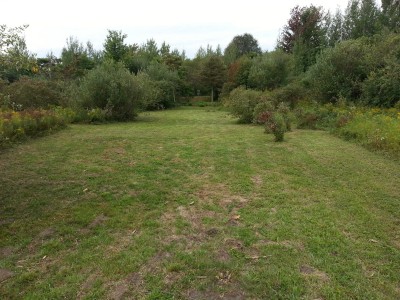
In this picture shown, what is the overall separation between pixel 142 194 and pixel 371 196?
3553 mm

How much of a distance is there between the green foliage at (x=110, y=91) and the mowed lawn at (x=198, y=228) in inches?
334

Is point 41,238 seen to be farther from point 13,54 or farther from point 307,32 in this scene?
point 307,32

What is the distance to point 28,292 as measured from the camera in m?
2.67

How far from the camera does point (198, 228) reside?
379cm

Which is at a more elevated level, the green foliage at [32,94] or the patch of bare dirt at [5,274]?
the green foliage at [32,94]

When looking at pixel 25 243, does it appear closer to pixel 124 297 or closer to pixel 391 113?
pixel 124 297

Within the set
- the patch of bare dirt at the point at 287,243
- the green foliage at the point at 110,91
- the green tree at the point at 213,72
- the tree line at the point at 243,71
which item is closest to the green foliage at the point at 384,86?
the tree line at the point at 243,71

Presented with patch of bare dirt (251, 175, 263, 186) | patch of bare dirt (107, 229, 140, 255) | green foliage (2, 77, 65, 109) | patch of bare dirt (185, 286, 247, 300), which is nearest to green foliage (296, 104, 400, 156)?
patch of bare dirt (251, 175, 263, 186)

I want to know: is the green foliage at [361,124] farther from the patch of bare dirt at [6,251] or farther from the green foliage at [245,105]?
the patch of bare dirt at [6,251]

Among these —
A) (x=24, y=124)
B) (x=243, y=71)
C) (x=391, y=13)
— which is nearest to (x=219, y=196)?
(x=24, y=124)

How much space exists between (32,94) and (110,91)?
12.3ft

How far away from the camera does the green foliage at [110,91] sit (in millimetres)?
15070

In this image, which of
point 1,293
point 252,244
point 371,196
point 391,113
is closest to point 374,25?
point 391,113

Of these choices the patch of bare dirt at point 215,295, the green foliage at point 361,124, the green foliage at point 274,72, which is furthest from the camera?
the green foliage at point 274,72
